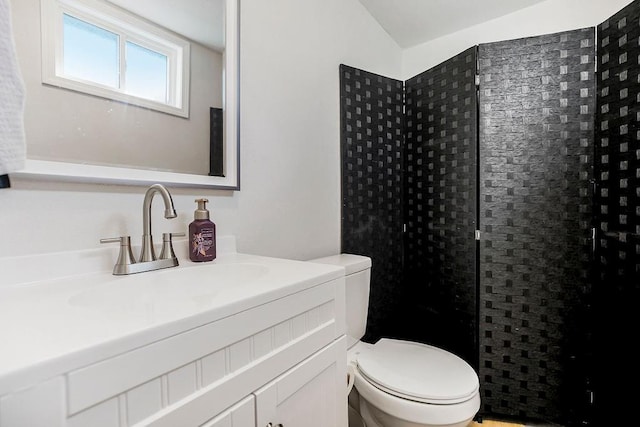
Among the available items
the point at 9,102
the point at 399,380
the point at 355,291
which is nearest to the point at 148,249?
the point at 9,102

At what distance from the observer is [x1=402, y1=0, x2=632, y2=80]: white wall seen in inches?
68.0

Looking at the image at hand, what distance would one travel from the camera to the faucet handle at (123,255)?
85cm

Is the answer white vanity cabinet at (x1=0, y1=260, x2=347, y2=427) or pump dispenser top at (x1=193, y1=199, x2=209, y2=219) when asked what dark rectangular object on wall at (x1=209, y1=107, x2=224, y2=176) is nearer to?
pump dispenser top at (x1=193, y1=199, x2=209, y2=219)

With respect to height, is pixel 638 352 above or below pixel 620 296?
below

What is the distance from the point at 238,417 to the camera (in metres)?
0.59

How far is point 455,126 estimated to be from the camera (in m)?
1.75

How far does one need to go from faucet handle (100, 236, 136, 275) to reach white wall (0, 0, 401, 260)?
0.04m

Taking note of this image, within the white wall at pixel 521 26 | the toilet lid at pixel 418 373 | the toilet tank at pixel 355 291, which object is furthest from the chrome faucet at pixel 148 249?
the white wall at pixel 521 26

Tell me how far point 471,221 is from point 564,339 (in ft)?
2.29

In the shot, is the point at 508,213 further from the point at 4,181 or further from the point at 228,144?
the point at 4,181

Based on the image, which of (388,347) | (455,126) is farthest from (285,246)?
(455,126)

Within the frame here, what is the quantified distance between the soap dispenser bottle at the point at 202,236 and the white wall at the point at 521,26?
193 centimetres

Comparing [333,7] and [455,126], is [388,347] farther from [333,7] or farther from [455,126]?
[333,7]

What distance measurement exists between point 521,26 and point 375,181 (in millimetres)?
1298
